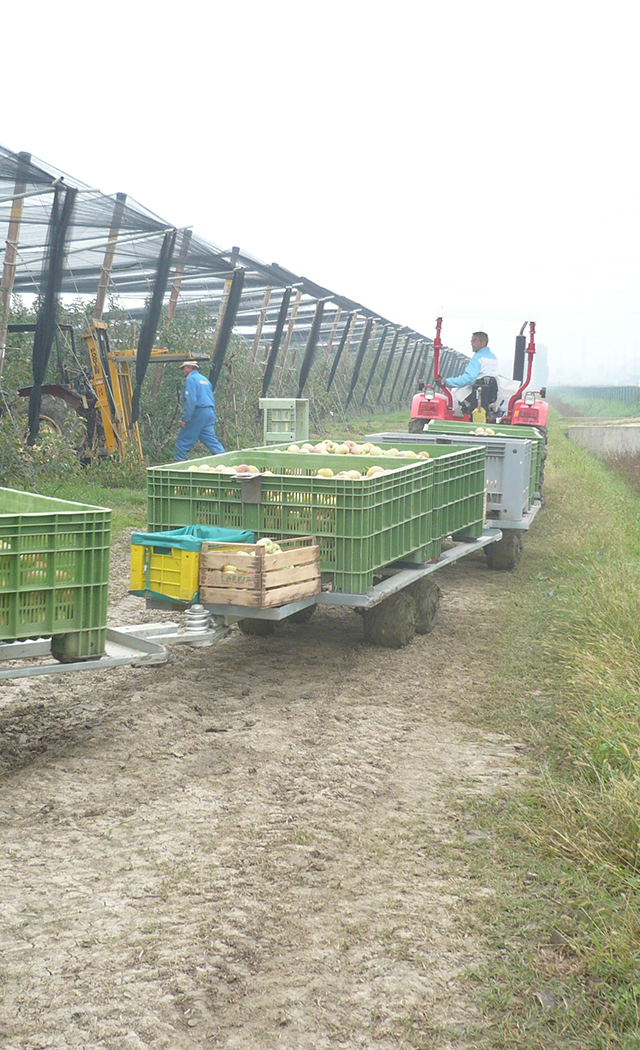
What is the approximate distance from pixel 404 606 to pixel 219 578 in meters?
1.69

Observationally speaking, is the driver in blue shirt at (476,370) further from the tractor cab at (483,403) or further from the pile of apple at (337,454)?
the pile of apple at (337,454)

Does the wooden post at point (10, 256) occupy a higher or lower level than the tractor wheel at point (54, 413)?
higher

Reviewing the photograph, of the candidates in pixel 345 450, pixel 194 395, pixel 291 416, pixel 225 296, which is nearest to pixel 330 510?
pixel 345 450

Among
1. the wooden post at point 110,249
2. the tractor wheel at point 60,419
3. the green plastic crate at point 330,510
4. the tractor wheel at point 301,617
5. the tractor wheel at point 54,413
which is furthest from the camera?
the tractor wheel at point 54,413

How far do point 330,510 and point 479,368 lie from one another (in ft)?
27.4

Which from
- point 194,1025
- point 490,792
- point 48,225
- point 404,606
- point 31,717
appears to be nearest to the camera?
point 194,1025

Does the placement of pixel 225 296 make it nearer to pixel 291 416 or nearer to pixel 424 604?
pixel 291 416

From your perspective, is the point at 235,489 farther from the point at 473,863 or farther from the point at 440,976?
the point at 440,976

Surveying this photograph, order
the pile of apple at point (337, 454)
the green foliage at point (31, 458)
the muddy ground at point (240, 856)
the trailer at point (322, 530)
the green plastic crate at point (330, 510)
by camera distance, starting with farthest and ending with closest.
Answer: the green foliage at point (31, 458) → the pile of apple at point (337, 454) → the green plastic crate at point (330, 510) → the trailer at point (322, 530) → the muddy ground at point (240, 856)

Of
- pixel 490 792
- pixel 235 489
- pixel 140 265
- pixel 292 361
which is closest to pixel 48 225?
pixel 140 265

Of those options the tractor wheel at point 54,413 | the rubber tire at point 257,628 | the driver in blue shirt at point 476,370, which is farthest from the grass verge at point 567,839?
the tractor wheel at point 54,413

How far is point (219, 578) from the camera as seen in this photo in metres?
5.67

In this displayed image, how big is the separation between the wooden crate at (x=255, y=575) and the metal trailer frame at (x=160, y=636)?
0.08 metres

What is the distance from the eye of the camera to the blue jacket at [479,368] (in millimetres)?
13875
